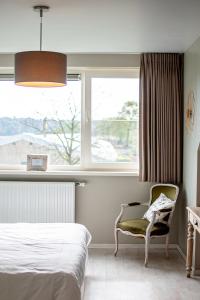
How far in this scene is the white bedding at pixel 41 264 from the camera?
300 cm

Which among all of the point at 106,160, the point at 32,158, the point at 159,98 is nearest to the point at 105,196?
the point at 106,160

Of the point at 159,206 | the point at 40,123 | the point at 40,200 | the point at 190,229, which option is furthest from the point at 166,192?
the point at 40,123

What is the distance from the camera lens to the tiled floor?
4.16 metres

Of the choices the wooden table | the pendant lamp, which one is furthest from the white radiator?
the pendant lamp

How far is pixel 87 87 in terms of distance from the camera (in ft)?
19.0

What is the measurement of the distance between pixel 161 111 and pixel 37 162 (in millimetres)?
1726

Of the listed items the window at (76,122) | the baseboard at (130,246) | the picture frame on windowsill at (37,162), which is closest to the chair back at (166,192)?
the window at (76,122)

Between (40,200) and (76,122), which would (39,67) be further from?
(40,200)

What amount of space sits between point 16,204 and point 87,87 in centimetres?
178

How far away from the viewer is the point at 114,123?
587 cm

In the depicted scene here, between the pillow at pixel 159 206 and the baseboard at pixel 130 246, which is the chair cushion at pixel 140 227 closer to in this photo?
the pillow at pixel 159 206

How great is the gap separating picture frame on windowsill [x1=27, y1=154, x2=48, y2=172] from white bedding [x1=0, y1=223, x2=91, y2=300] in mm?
1665

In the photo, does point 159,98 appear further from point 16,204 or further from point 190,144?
point 16,204

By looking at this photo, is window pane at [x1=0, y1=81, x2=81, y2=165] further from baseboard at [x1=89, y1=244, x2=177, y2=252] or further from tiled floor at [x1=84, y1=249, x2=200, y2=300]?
tiled floor at [x1=84, y1=249, x2=200, y2=300]
